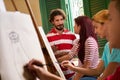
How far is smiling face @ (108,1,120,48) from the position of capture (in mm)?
976

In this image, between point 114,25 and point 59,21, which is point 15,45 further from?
point 59,21

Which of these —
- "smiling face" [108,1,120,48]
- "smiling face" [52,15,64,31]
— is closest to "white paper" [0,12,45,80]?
"smiling face" [108,1,120,48]

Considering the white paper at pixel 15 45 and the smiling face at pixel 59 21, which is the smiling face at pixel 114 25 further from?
the smiling face at pixel 59 21

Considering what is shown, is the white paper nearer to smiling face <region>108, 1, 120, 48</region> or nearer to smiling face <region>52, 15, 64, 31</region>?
smiling face <region>108, 1, 120, 48</region>

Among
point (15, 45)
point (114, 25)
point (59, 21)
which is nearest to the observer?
point (114, 25)

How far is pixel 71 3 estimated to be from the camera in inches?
142

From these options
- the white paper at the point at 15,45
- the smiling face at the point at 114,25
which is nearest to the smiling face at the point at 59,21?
the white paper at the point at 15,45

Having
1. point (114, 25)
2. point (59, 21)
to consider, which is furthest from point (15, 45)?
point (59, 21)

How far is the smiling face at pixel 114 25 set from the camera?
0.98 metres

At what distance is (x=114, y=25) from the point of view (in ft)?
3.22

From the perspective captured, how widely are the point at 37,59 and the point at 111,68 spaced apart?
17.3 inches

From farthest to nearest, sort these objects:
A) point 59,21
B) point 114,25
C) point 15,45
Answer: point 59,21 → point 15,45 → point 114,25

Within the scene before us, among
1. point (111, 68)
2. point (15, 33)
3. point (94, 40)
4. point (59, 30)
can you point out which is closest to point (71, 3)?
point (59, 30)

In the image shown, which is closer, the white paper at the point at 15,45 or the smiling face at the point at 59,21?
the white paper at the point at 15,45
